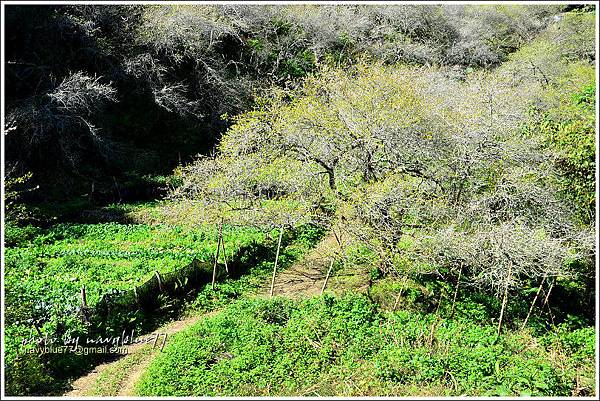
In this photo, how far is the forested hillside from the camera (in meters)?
8.53

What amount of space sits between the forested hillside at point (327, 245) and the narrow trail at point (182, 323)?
0.06 meters

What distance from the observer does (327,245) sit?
1466cm

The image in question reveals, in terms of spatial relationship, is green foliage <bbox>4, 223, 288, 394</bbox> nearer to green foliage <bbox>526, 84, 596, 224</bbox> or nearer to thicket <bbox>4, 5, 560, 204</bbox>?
thicket <bbox>4, 5, 560, 204</bbox>

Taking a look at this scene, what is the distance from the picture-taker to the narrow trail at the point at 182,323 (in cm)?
827

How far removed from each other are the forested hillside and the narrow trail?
64 millimetres

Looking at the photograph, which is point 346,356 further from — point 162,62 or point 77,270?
point 162,62

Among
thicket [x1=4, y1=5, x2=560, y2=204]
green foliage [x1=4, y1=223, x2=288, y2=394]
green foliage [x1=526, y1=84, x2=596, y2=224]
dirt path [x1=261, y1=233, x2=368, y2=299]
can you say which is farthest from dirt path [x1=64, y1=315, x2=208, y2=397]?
thicket [x1=4, y1=5, x2=560, y2=204]

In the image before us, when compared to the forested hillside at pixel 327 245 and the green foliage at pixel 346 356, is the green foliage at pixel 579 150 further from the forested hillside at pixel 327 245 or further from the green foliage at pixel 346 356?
the green foliage at pixel 346 356

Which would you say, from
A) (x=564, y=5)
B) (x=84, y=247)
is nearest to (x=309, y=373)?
(x=84, y=247)

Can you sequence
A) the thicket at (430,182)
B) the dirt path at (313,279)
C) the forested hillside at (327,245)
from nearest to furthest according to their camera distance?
the forested hillside at (327,245), the thicket at (430,182), the dirt path at (313,279)

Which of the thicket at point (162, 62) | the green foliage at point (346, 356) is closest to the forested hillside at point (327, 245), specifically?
the green foliage at point (346, 356)

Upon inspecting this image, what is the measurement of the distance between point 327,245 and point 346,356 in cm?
603

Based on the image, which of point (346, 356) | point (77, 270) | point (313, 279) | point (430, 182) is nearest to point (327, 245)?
point (313, 279)

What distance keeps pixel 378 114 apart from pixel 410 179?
5.29ft
